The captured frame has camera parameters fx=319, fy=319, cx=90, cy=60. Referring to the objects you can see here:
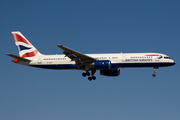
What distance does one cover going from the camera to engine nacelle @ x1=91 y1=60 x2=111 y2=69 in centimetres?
5531

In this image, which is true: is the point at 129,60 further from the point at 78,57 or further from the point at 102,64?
the point at 78,57

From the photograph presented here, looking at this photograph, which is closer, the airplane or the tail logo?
the airplane

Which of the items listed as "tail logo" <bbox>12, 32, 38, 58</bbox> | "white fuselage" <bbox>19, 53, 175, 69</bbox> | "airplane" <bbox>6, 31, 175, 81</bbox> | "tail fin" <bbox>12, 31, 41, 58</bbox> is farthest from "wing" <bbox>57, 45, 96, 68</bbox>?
"tail logo" <bbox>12, 32, 38, 58</bbox>

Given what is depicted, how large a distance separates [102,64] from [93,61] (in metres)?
1.83

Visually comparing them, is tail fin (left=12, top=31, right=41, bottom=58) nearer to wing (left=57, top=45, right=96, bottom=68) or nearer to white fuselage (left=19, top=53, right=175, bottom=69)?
white fuselage (left=19, top=53, right=175, bottom=69)

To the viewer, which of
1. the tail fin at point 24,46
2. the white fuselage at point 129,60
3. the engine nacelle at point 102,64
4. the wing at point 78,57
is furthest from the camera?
the tail fin at point 24,46

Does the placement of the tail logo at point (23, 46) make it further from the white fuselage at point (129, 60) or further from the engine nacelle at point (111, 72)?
the engine nacelle at point (111, 72)

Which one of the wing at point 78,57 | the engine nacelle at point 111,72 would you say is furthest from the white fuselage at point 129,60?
the engine nacelle at point 111,72

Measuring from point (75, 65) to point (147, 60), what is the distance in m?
13.0

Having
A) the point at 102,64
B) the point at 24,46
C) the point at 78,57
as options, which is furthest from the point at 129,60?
the point at 24,46

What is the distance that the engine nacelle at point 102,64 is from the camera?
55.3m

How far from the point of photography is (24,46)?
62.8 metres

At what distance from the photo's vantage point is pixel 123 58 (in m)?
56.1

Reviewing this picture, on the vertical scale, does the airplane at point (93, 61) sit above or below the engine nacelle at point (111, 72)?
above
